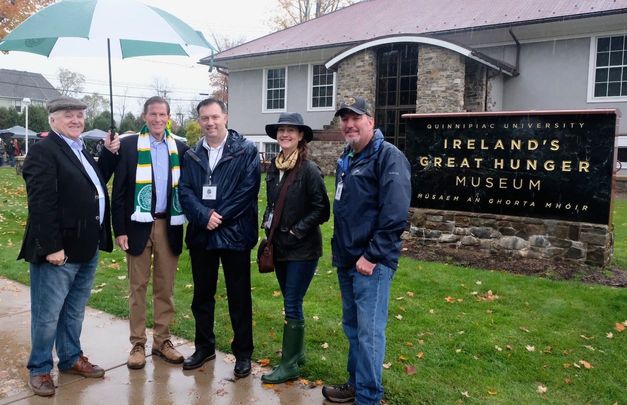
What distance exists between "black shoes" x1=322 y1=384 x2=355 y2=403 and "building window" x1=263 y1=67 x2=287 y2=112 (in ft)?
66.5

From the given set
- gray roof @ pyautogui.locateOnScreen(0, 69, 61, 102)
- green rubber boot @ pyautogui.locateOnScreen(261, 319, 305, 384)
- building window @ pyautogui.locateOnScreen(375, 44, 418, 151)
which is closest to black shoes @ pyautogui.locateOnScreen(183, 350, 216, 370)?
green rubber boot @ pyautogui.locateOnScreen(261, 319, 305, 384)

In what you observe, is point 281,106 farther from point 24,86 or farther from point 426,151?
point 24,86

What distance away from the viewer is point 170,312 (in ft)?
14.4

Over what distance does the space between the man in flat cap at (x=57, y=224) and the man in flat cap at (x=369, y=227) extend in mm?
1726

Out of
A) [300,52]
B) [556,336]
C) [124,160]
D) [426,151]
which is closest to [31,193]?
[124,160]

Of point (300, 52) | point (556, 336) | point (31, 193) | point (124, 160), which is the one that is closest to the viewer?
point (31, 193)

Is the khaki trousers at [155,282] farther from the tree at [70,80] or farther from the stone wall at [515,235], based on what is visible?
the tree at [70,80]

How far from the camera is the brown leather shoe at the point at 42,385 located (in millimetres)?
3668

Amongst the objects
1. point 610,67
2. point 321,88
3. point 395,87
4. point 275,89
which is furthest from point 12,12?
point 610,67

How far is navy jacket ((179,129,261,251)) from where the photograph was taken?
3945 mm

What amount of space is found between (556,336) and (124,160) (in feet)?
12.9

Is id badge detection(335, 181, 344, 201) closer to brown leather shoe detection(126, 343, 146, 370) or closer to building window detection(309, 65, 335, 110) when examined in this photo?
brown leather shoe detection(126, 343, 146, 370)

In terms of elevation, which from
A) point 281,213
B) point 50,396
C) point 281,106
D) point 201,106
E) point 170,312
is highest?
point 281,106

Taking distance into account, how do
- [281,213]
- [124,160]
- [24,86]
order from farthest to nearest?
[24,86] < [124,160] < [281,213]
